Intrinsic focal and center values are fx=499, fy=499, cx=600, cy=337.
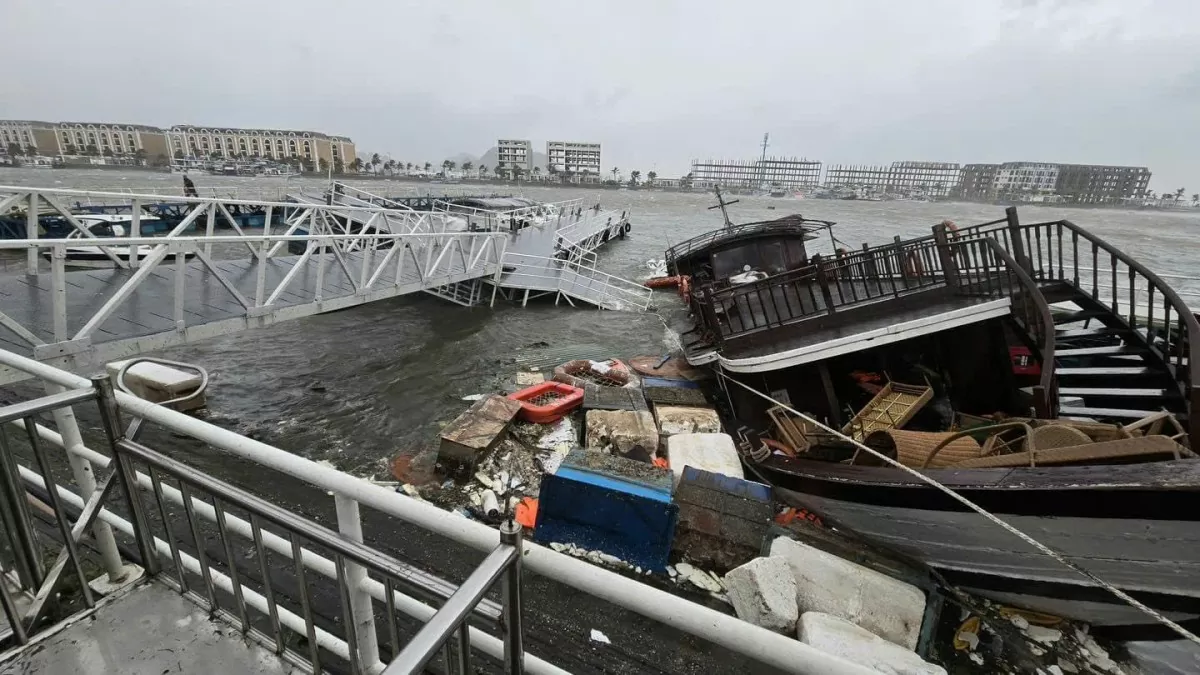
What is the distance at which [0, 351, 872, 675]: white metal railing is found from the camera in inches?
50.2

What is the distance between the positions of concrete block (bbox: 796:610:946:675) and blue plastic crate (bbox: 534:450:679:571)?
1.28 meters

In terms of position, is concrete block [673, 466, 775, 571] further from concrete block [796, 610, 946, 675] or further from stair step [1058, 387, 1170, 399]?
stair step [1058, 387, 1170, 399]

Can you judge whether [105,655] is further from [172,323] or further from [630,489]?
[172,323]

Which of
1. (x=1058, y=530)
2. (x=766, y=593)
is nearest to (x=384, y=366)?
(x=766, y=593)

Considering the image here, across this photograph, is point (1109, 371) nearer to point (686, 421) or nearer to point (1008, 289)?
point (1008, 289)

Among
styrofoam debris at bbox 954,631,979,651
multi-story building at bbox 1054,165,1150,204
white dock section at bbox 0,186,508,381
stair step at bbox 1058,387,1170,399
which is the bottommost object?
styrofoam debris at bbox 954,631,979,651

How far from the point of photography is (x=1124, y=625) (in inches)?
164

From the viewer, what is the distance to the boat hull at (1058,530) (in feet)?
11.1

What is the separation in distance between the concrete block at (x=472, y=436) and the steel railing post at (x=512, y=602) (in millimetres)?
4364

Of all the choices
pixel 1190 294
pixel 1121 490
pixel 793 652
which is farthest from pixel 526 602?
pixel 1190 294

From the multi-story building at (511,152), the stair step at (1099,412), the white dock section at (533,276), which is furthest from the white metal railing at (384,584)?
the multi-story building at (511,152)

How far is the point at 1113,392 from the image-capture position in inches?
233

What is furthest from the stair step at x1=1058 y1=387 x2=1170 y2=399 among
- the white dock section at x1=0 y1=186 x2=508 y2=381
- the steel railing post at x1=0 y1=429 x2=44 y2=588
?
the white dock section at x1=0 y1=186 x2=508 y2=381

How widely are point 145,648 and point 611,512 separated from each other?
313cm
